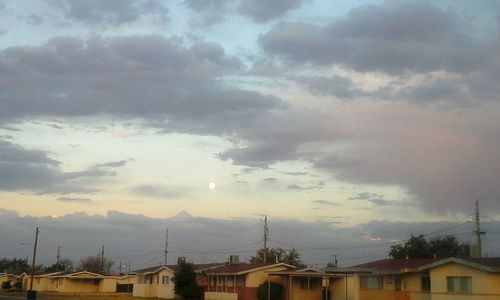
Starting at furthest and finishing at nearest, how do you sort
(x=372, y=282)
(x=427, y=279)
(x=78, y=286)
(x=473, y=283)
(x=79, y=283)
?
1. (x=79, y=283)
2. (x=78, y=286)
3. (x=372, y=282)
4. (x=427, y=279)
5. (x=473, y=283)

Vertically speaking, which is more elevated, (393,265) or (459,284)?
(393,265)

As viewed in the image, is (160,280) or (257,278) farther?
(160,280)

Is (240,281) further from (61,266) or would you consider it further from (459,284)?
(61,266)

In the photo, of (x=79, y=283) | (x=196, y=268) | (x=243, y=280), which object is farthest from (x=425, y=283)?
(x=79, y=283)

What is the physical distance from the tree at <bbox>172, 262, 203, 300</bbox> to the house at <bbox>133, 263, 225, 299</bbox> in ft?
5.08

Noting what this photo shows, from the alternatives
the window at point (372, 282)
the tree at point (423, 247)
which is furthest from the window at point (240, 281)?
the tree at point (423, 247)

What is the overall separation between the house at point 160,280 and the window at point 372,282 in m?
24.6

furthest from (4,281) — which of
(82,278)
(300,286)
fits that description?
(300,286)

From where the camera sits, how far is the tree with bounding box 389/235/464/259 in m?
90.9

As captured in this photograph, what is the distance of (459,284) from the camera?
135ft

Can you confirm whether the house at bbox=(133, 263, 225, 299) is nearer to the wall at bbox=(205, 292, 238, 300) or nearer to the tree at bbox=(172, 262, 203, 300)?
the tree at bbox=(172, 262, 203, 300)

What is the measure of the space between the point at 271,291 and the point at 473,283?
2204 cm

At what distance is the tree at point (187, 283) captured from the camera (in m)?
68.0

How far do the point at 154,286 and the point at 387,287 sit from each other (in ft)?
129
